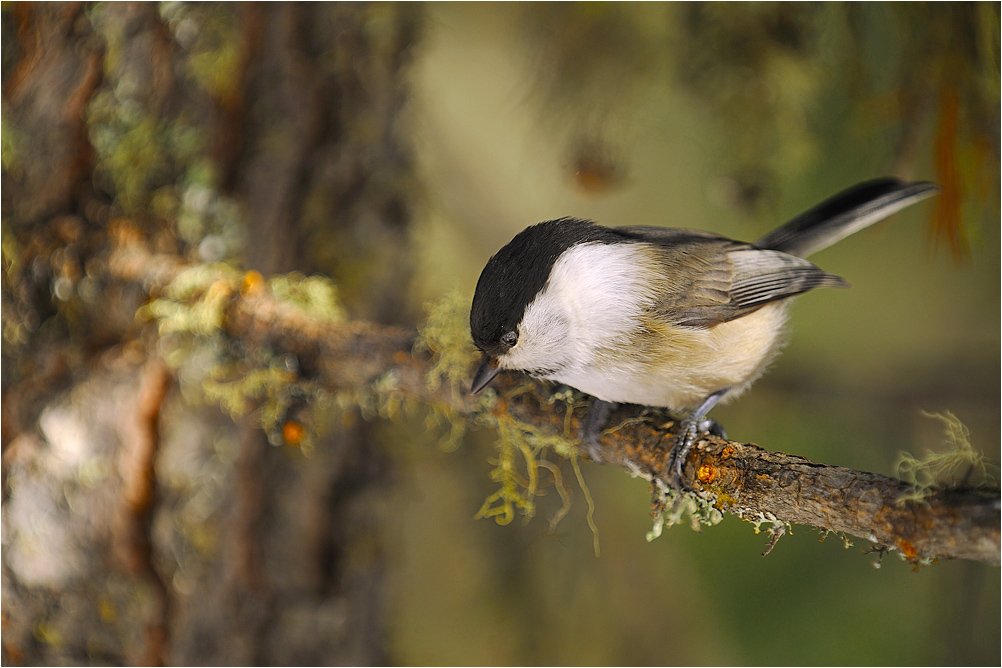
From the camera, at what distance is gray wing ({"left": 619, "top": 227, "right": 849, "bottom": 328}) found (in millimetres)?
1062

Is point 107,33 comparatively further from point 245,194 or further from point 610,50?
point 610,50

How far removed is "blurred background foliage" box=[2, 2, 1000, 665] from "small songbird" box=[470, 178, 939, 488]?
469mm

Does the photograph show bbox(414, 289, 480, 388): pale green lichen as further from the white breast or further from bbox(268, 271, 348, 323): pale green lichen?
bbox(268, 271, 348, 323): pale green lichen

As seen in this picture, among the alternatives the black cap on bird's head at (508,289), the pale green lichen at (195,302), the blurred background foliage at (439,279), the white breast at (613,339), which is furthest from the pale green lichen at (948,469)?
the pale green lichen at (195,302)

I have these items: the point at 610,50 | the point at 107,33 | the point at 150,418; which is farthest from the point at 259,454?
the point at 610,50

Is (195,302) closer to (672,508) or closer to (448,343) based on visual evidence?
(448,343)

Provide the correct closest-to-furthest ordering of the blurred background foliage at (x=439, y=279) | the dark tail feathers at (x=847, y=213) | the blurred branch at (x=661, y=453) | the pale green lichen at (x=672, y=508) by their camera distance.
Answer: the blurred branch at (x=661, y=453) → the pale green lichen at (x=672, y=508) → the dark tail feathers at (x=847, y=213) → the blurred background foliage at (x=439, y=279)

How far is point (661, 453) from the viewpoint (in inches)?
35.0

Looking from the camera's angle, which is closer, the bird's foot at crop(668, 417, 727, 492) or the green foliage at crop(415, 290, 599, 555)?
the bird's foot at crop(668, 417, 727, 492)

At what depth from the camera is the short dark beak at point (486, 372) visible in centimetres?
100

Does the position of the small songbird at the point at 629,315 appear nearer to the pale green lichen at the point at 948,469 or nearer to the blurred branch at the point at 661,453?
the blurred branch at the point at 661,453

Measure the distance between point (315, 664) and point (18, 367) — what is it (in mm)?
1061

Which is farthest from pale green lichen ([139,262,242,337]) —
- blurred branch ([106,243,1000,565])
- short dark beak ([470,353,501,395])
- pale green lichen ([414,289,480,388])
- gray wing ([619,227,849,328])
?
gray wing ([619,227,849,328])

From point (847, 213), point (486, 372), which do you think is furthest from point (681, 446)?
point (847, 213)
